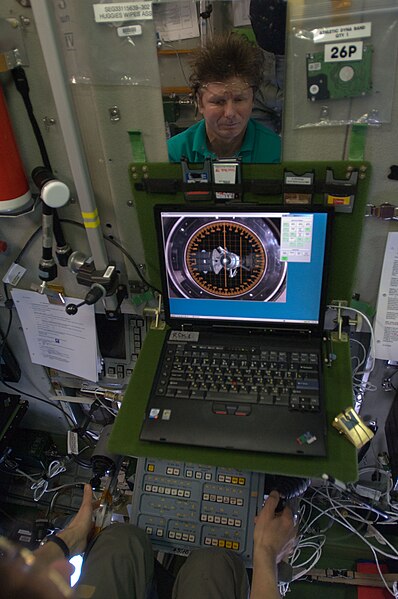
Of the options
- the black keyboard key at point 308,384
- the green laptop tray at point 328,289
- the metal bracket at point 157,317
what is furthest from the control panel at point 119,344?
the black keyboard key at point 308,384

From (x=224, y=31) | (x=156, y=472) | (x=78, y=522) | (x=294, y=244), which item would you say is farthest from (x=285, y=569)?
(x=224, y=31)

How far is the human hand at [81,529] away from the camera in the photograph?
126cm

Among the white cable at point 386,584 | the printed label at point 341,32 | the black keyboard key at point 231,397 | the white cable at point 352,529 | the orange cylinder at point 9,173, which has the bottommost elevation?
the white cable at point 386,584

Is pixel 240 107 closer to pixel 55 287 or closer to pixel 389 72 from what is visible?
pixel 389 72

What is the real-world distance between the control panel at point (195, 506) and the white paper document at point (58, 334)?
16.9 inches

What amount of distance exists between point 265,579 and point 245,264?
79 centimetres

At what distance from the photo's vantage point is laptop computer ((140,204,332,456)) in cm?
101

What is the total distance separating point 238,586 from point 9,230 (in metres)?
1.17

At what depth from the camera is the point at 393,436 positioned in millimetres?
1402

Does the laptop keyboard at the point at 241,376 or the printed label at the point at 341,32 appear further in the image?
the laptop keyboard at the point at 241,376

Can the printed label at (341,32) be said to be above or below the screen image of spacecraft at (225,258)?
→ above

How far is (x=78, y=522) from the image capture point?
1.32 metres

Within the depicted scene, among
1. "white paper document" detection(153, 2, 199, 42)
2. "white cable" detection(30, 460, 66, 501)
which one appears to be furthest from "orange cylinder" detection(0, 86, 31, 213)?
"white cable" detection(30, 460, 66, 501)

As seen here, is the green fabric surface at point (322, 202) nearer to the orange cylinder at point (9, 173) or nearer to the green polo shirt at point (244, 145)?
the green polo shirt at point (244, 145)
